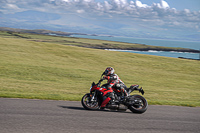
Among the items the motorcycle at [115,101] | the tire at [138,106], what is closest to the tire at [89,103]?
the motorcycle at [115,101]

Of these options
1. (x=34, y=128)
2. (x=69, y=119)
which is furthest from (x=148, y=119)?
(x=34, y=128)

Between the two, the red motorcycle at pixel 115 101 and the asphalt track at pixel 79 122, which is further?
the red motorcycle at pixel 115 101

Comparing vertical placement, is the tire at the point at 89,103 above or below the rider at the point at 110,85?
below

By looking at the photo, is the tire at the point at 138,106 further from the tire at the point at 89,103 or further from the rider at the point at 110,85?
the tire at the point at 89,103

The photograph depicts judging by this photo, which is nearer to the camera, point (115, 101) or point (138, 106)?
point (115, 101)

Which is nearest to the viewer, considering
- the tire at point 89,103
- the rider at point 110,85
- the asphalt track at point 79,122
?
the asphalt track at point 79,122

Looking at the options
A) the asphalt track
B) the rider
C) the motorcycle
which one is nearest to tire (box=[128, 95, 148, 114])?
the motorcycle

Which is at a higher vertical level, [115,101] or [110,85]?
[110,85]

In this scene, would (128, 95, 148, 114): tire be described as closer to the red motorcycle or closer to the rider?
the red motorcycle

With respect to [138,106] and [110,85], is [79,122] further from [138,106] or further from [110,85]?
[138,106]

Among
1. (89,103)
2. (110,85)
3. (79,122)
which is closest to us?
(79,122)

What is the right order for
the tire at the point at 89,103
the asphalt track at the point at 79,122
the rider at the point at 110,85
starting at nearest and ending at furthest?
the asphalt track at the point at 79,122 → the rider at the point at 110,85 → the tire at the point at 89,103

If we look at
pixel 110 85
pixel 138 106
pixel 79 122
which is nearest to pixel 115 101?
pixel 110 85

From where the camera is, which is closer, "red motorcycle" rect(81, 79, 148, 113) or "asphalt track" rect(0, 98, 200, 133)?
"asphalt track" rect(0, 98, 200, 133)
